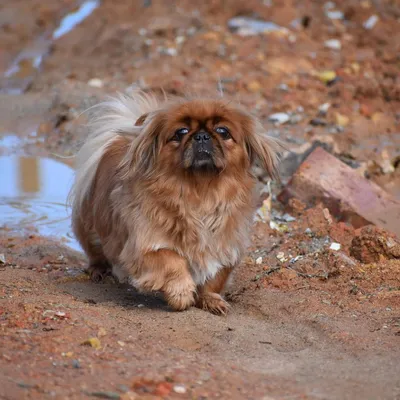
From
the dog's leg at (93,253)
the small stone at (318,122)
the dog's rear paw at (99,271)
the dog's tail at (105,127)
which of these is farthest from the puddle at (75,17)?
the dog's rear paw at (99,271)

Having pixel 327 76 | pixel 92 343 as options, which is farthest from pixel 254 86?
pixel 92 343

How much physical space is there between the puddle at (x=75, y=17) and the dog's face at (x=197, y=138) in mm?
10660

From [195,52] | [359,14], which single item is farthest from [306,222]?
[359,14]

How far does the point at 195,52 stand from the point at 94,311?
26.3 ft

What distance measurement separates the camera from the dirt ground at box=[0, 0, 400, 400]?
408 cm

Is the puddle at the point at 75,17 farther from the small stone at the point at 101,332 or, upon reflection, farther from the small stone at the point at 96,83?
the small stone at the point at 101,332

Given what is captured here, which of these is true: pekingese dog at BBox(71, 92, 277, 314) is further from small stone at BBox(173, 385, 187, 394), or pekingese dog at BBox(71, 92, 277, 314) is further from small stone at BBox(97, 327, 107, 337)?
small stone at BBox(173, 385, 187, 394)

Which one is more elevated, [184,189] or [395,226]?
[184,189]

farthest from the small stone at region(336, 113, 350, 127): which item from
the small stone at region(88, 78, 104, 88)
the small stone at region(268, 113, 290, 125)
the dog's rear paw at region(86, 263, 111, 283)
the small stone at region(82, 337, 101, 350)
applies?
the small stone at region(82, 337, 101, 350)

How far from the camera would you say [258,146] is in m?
5.57

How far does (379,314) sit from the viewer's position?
209 inches

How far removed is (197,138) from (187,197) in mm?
398

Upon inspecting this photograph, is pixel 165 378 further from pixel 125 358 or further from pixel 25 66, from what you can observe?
pixel 25 66

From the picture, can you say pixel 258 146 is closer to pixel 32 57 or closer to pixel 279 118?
pixel 279 118
